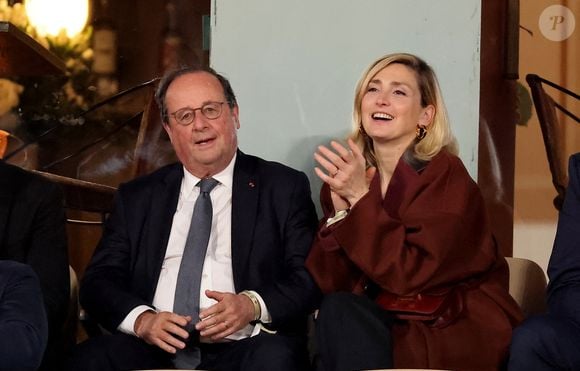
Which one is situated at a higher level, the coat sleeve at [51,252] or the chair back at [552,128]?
the chair back at [552,128]

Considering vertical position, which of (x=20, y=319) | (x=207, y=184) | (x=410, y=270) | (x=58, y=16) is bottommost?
(x=20, y=319)

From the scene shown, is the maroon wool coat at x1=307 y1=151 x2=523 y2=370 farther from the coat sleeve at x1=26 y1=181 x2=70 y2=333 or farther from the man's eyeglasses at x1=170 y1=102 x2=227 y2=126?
the coat sleeve at x1=26 y1=181 x2=70 y2=333

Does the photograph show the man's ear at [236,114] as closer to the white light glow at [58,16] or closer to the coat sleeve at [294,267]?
the coat sleeve at [294,267]

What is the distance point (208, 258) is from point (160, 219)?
7.6 inches

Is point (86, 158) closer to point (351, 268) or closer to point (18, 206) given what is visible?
point (18, 206)

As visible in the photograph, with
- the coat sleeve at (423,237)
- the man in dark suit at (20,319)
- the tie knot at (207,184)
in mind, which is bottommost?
the man in dark suit at (20,319)

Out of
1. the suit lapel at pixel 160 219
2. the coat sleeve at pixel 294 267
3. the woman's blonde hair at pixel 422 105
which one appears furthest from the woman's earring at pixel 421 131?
the suit lapel at pixel 160 219

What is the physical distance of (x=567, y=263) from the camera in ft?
9.56

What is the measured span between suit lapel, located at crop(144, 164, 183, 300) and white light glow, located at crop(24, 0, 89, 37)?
73 cm

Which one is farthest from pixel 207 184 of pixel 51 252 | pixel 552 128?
pixel 552 128

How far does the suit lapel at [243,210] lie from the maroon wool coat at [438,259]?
0.85 ft

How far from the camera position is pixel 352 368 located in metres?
2.82

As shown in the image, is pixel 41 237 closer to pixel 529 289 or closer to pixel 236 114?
pixel 236 114

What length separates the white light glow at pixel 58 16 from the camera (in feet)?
12.6
